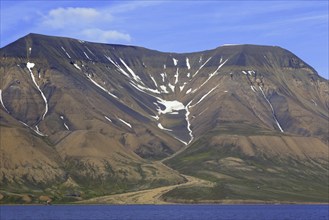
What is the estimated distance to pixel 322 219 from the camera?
562 ft

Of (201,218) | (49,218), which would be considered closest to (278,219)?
(201,218)

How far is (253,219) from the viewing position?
176375 mm

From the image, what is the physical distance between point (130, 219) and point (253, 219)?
30.7m

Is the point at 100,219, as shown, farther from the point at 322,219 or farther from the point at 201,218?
the point at 322,219

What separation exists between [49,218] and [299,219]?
6158 cm

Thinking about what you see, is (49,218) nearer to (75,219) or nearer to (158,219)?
(75,219)

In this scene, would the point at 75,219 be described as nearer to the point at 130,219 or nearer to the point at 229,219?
the point at 130,219

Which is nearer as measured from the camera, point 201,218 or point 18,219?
point 18,219

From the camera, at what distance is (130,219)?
170375 millimetres

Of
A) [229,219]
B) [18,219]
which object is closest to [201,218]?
[229,219]

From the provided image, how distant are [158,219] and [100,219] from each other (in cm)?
1449

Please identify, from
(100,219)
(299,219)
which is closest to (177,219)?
(100,219)

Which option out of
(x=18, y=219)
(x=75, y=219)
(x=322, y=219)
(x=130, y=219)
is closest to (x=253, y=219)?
(x=322, y=219)

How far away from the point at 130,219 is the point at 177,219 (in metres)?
11.2
